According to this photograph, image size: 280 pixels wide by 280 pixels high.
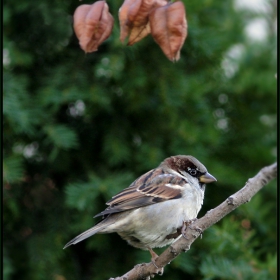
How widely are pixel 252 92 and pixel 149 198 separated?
1.18 metres

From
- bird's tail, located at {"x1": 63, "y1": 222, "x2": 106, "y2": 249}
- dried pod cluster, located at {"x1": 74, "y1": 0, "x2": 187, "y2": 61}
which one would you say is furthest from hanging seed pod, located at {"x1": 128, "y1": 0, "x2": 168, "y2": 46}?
bird's tail, located at {"x1": 63, "y1": 222, "x2": 106, "y2": 249}

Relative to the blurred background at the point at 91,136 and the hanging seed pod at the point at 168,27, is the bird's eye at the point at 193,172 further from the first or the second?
the hanging seed pod at the point at 168,27

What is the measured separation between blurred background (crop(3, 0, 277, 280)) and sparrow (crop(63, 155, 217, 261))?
0.95 feet

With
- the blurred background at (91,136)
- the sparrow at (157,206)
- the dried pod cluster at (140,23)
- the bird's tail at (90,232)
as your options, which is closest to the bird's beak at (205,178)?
the sparrow at (157,206)

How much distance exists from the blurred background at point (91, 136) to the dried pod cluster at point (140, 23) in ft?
3.11

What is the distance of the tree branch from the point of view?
4.10ft

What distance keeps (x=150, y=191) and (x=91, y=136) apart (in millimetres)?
625

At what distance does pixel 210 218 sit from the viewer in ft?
4.68

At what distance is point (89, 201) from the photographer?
94.6 inches

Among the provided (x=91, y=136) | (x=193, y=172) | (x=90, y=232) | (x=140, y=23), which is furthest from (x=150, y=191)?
(x=140, y=23)

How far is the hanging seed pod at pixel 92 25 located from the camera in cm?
150

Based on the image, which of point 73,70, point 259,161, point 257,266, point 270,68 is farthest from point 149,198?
point 270,68

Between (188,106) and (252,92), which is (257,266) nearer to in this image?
(188,106)

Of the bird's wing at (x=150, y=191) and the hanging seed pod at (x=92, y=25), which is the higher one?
the hanging seed pod at (x=92, y=25)
